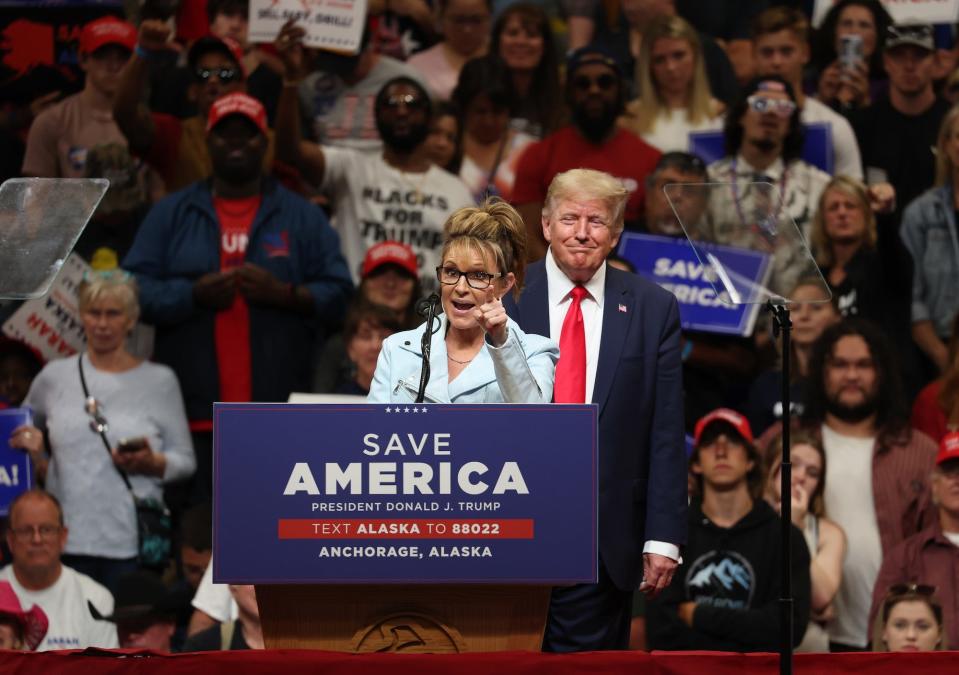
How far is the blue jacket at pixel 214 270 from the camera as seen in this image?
7926 mm

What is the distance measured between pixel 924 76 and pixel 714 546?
3.21 metres

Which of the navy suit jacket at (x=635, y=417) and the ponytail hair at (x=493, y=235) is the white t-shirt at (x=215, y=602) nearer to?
the navy suit jacket at (x=635, y=417)

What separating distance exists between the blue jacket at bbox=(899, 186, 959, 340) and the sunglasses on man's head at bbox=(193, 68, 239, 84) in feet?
10.9

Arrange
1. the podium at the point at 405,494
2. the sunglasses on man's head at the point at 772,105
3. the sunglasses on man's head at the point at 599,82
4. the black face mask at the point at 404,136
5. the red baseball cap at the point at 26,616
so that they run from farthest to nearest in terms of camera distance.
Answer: the sunglasses on man's head at the point at 599,82 < the black face mask at the point at 404,136 < the sunglasses on man's head at the point at 772,105 < the red baseball cap at the point at 26,616 < the podium at the point at 405,494

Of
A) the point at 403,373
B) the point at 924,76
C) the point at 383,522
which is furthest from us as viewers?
the point at 924,76

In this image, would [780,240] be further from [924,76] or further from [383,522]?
[924,76]

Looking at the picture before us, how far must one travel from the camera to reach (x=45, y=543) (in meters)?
7.12

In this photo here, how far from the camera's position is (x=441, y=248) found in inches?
252

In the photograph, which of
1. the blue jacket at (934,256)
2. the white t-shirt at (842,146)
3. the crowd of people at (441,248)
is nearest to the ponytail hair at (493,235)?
the crowd of people at (441,248)

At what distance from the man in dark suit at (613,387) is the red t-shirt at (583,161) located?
11.4ft

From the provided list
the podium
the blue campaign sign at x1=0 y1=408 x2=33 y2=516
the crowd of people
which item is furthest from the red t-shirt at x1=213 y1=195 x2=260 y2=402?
the podium

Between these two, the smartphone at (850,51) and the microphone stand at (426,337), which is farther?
the smartphone at (850,51)

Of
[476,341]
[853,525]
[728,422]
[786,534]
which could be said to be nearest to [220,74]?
[728,422]

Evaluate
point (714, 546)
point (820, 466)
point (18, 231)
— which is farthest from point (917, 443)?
point (18, 231)
